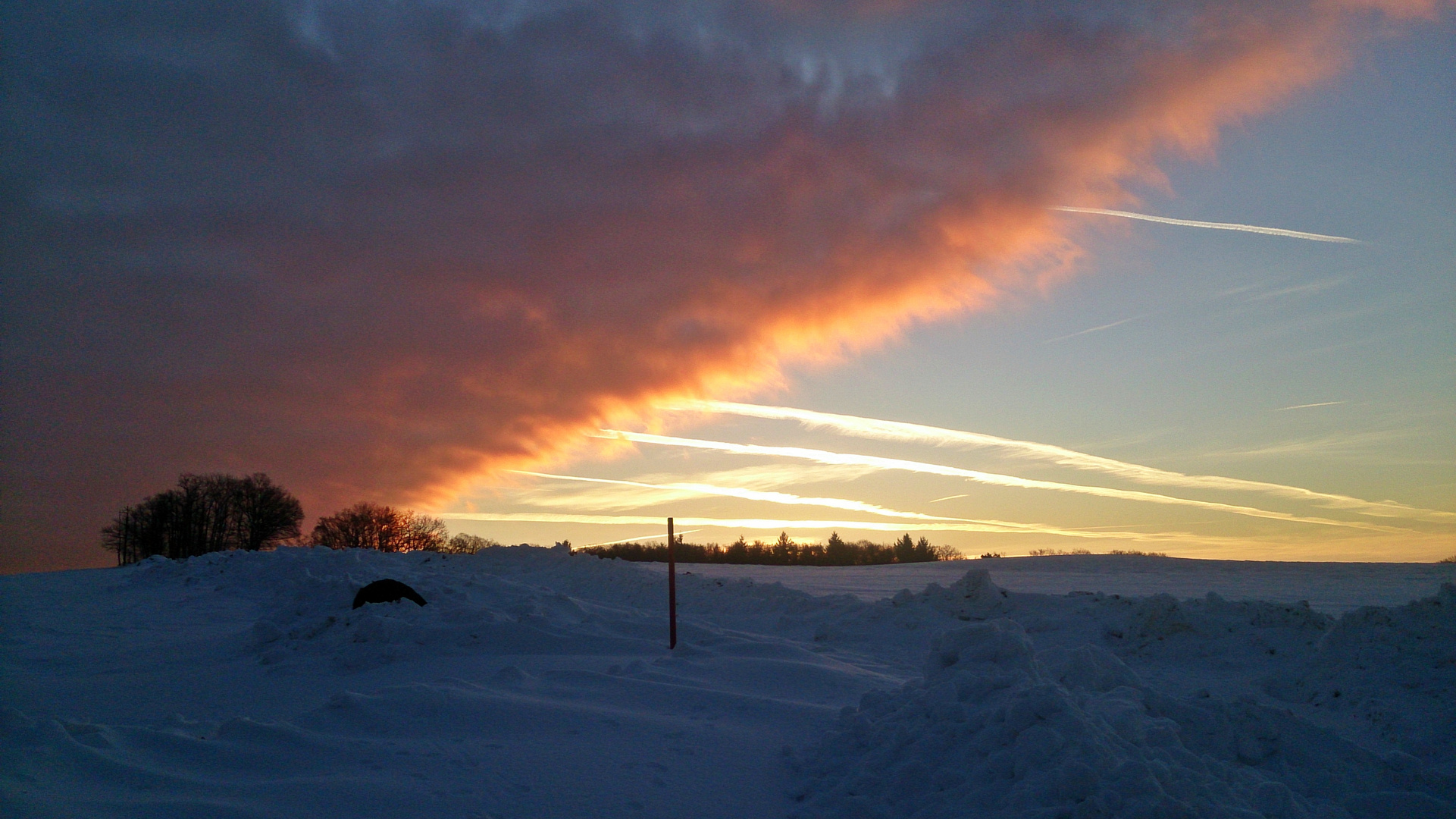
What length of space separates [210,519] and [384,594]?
42.8 meters

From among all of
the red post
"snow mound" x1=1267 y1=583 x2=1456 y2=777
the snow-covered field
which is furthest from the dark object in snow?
"snow mound" x1=1267 y1=583 x2=1456 y2=777

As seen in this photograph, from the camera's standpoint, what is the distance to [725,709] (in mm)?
8469

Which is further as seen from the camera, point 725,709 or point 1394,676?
point 1394,676

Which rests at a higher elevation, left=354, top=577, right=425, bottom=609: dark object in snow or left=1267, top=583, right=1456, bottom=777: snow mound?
left=354, top=577, right=425, bottom=609: dark object in snow

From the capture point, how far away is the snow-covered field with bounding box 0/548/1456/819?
17.4 ft

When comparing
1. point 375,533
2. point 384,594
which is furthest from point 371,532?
point 384,594

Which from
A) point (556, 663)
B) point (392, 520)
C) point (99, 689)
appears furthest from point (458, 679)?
point (392, 520)

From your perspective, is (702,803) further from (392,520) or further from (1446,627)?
(392,520)

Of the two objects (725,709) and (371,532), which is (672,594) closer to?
(725,709)

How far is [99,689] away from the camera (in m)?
10.2

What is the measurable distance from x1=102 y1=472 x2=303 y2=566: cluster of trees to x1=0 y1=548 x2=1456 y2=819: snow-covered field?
3357 centimetres

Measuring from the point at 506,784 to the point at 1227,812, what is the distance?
16.6 feet

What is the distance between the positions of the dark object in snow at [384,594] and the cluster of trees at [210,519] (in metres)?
40.1

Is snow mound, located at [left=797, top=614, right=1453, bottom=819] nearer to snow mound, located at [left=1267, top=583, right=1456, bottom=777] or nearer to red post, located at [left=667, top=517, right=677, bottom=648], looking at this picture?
snow mound, located at [left=1267, top=583, right=1456, bottom=777]
